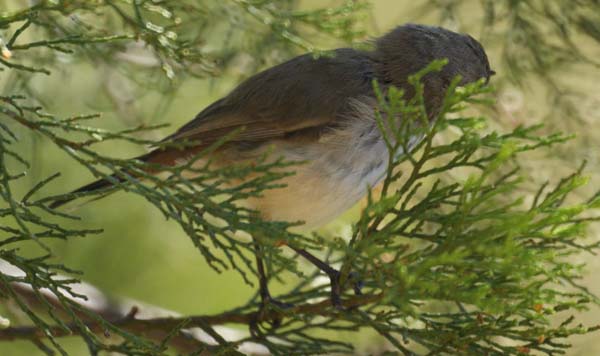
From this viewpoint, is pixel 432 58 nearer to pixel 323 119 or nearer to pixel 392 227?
pixel 323 119

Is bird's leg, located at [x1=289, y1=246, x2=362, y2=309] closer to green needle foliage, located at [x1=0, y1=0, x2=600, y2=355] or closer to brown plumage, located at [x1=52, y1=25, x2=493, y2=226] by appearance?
green needle foliage, located at [x1=0, y1=0, x2=600, y2=355]

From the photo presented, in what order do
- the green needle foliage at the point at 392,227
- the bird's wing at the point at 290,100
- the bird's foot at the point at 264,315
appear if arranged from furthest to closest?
the bird's wing at the point at 290,100, the bird's foot at the point at 264,315, the green needle foliage at the point at 392,227

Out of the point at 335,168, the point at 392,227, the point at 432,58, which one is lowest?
the point at 392,227

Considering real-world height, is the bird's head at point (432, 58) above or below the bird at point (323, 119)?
above

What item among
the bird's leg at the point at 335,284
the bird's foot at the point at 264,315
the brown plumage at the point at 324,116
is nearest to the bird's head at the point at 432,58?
the brown plumage at the point at 324,116

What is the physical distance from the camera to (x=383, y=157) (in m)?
2.74

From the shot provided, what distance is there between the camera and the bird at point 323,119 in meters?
2.75

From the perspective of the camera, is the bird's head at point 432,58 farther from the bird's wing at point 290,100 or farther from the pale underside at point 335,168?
the pale underside at point 335,168

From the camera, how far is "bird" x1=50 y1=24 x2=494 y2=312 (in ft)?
9.02

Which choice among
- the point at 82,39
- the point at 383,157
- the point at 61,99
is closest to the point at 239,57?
the point at 61,99

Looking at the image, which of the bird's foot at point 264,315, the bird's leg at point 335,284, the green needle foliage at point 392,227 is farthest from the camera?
the bird's foot at point 264,315

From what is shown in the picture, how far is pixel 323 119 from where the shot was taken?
2.81m

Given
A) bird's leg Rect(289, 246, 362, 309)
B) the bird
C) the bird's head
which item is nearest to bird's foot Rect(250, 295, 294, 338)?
the bird

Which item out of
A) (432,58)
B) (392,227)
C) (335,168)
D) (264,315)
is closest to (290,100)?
(335,168)
